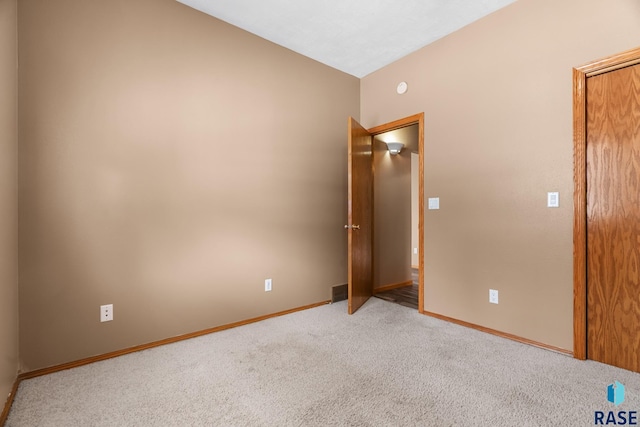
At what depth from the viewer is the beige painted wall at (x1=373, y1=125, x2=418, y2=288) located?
395 cm

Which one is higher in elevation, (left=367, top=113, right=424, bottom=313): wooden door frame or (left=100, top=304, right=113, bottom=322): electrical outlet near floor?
(left=367, top=113, right=424, bottom=313): wooden door frame

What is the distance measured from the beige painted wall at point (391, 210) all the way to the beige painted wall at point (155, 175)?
37.1 inches

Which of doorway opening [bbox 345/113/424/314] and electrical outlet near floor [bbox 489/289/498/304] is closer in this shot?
electrical outlet near floor [bbox 489/289/498/304]

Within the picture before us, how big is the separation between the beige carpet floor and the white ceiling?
8.77 feet

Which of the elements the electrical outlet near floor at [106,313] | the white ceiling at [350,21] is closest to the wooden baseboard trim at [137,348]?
the electrical outlet near floor at [106,313]

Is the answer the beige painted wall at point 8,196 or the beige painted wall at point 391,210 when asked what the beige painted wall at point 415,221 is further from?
the beige painted wall at point 8,196

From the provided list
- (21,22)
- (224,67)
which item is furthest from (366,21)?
(21,22)

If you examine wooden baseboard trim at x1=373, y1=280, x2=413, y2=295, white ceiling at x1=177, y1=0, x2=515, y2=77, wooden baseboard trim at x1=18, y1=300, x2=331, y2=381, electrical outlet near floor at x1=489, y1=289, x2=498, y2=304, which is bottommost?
wooden baseboard trim at x1=373, y1=280, x2=413, y2=295

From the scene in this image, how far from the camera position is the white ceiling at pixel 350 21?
8.09 ft

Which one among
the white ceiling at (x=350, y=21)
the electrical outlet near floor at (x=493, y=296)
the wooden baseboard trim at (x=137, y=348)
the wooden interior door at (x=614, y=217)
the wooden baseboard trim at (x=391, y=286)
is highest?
the white ceiling at (x=350, y=21)

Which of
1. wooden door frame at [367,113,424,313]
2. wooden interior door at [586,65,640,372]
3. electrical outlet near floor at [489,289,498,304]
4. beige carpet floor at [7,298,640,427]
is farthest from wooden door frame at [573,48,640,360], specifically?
wooden door frame at [367,113,424,313]

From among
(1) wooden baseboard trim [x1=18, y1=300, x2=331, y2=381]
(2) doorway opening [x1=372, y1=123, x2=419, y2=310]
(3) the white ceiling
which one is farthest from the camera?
(2) doorway opening [x1=372, y1=123, x2=419, y2=310]

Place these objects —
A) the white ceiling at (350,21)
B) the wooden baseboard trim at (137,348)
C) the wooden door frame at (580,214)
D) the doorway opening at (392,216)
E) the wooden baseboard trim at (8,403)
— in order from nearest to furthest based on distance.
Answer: the wooden baseboard trim at (8,403) → the wooden baseboard trim at (137,348) → the wooden door frame at (580,214) → the white ceiling at (350,21) → the doorway opening at (392,216)

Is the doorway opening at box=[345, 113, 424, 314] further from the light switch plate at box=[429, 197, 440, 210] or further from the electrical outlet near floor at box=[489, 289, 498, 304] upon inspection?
the electrical outlet near floor at box=[489, 289, 498, 304]
